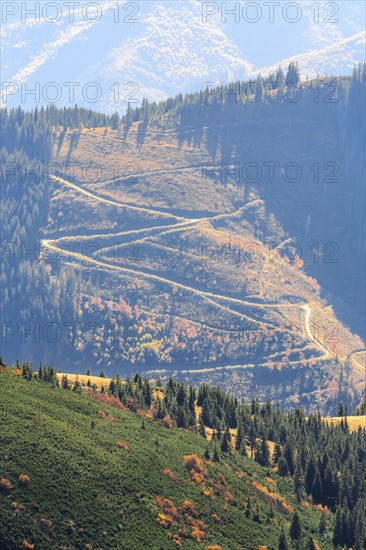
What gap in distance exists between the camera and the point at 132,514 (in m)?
122

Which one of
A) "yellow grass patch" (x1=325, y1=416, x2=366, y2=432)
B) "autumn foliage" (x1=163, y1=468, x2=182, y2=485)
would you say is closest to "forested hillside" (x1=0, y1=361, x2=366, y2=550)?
"autumn foliage" (x1=163, y1=468, x2=182, y2=485)

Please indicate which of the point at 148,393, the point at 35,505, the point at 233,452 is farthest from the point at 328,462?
the point at 35,505

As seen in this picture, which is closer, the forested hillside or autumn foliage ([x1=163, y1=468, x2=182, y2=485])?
the forested hillside

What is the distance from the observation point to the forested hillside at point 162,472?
4589 inches

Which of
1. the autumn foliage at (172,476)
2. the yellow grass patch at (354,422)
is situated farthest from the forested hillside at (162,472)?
the yellow grass patch at (354,422)

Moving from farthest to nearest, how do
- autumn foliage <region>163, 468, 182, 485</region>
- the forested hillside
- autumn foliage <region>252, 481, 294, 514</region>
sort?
1. autumn foliage <region>252, 481, 294, 514</region>
2. autumn foliage <region>163, 468, 182, 485</region>
3. the forested hillside

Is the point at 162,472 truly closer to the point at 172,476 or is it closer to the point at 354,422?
the point at 172,476

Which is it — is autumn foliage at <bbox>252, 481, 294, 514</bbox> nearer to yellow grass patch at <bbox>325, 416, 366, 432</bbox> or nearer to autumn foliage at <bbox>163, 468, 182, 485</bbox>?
autumn foliage at <bbox>163, 468, 182, 485</bbox>

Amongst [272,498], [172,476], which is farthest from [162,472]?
[272,498]

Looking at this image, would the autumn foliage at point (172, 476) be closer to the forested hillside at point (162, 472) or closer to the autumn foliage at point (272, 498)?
the forested hillside at point (162, 472)

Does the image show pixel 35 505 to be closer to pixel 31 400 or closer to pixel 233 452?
pixel 31 400

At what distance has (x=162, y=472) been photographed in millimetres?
132500

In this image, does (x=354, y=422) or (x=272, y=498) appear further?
(x=354, y=422)

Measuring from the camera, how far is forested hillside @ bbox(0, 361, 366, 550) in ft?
382
